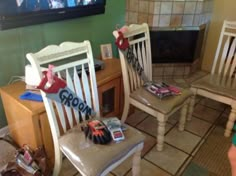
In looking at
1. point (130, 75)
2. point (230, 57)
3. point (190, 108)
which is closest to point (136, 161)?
point (130, 75)

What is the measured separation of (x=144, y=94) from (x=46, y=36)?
3.02 ft

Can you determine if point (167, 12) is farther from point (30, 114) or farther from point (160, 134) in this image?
point (30, 114)

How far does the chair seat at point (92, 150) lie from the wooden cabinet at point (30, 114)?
20 cm

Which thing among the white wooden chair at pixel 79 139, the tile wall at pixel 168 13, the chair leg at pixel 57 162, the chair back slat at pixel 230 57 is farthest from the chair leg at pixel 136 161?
the tile wall at pixel 168 13

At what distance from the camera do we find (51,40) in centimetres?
185

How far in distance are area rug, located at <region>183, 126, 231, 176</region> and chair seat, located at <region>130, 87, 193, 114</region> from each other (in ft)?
1.48

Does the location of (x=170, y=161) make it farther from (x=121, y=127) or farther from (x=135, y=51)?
(x=135, y=51)

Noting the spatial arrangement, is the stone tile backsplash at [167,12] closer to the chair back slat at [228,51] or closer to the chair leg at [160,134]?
the chair back slat at [228,51]

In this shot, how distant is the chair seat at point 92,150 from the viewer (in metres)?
1.11

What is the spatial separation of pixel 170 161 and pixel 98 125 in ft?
2.38

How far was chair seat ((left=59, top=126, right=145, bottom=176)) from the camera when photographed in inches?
43.5

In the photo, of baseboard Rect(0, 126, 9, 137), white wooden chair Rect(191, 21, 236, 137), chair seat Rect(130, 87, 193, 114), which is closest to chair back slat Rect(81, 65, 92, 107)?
chair seat Rect(130, 87, 193, 114)

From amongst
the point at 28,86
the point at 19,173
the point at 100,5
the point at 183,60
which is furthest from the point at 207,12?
the point at 19,173

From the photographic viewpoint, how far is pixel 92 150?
3.84ft
